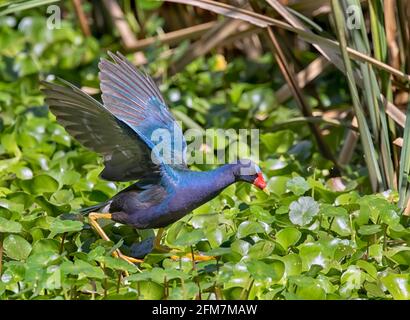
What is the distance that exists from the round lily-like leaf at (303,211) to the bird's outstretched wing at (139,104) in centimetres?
40

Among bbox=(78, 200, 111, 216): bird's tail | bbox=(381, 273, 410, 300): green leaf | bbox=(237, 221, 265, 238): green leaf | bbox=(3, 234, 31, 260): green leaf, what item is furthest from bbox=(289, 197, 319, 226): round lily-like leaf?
bbox=(3, 234, 31, 260): green leaf

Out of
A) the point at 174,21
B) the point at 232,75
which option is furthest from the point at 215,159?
the point at 174,21

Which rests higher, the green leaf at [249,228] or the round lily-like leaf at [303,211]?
the round lily-like leaf at [303,211]

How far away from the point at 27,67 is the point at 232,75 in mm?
1060

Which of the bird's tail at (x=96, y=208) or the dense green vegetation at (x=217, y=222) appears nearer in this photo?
the dense green vegetation at (x=217, y=222)

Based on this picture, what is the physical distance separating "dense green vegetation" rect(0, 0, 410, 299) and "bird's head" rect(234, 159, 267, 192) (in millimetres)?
91

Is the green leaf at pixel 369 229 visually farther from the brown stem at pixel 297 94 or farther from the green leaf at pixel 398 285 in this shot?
the brown stem at pixel 297 94

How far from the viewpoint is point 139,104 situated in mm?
3383

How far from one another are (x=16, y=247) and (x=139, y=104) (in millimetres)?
677

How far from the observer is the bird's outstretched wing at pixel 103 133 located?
9.12 feet

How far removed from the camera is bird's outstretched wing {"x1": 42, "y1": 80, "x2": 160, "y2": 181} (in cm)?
278

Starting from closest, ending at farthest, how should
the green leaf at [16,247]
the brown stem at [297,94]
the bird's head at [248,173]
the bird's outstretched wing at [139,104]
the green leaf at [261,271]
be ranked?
the green leaf at [261,271], the green leaf at [16,247], the bird's head at [248,173], the bird's outstretched wing at [139,104], the brown stem at [297,94]

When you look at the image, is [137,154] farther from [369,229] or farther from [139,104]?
[369,229]

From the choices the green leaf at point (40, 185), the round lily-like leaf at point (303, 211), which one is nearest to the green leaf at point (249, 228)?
the round lily-like leaf at point (303, 211)
